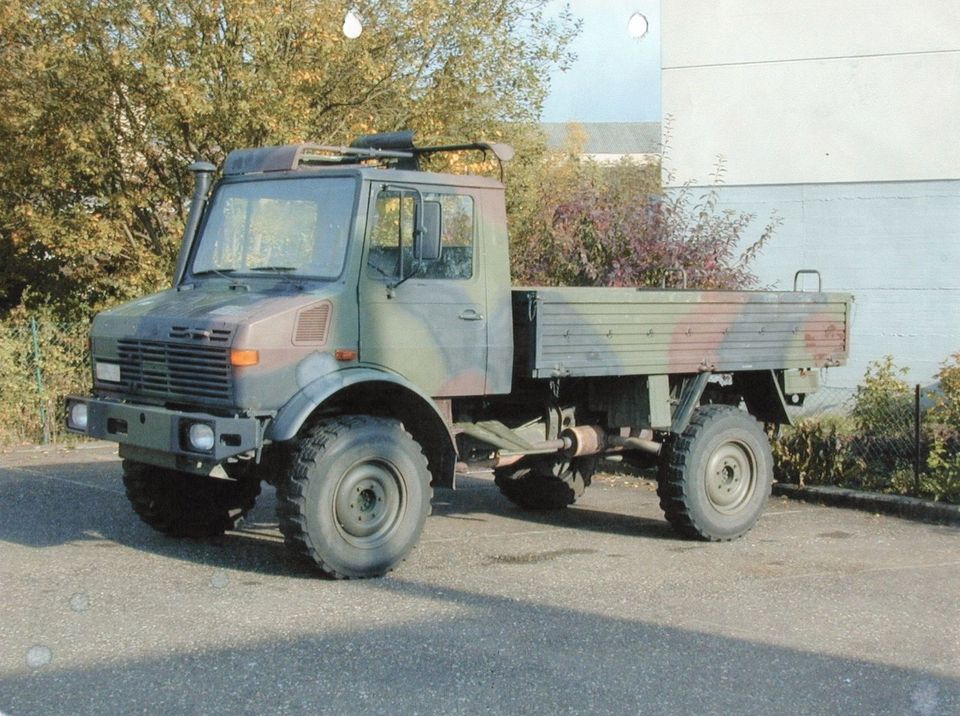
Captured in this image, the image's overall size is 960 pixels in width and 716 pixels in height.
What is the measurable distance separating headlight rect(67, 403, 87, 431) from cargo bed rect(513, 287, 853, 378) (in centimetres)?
279

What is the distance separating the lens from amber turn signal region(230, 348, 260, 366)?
7.23 m

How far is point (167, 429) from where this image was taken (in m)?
7.40

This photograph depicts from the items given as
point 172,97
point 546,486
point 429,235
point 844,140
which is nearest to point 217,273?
point 429,235

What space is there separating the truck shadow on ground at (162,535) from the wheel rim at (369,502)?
34 centimetres

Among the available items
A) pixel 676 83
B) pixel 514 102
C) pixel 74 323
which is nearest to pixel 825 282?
pixel 676 83

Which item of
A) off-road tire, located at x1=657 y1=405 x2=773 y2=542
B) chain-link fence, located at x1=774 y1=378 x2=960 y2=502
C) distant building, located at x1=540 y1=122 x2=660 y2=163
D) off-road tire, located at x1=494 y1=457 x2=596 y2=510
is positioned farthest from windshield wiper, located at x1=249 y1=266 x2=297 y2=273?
distant building, located at x1=540 y1=122 x2=660 y2=163

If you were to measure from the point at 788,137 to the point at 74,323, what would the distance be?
8.97 meters

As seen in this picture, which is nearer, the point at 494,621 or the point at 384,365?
the point at 494,621

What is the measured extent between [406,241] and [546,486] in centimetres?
316

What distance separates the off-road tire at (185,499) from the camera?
8680 millimetres

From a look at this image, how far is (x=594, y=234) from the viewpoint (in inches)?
531

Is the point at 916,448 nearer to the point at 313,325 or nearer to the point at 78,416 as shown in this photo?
the point at 313,325

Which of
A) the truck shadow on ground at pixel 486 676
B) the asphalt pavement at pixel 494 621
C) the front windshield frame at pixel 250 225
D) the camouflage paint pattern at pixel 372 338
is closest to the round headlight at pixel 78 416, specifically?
the camouflage paint pattern at pixel 372 338

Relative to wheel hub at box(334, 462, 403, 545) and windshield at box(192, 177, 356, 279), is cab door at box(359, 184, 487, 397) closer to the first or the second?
windshield at box(192, 177, 356, 279)
